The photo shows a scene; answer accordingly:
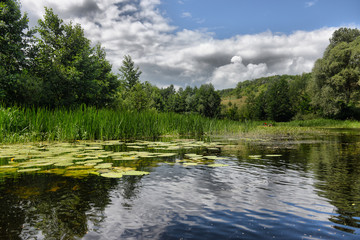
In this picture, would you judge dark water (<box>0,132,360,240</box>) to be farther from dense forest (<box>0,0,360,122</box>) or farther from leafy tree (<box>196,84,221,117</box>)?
leafy tree (<box>196,84,221,117</box>)

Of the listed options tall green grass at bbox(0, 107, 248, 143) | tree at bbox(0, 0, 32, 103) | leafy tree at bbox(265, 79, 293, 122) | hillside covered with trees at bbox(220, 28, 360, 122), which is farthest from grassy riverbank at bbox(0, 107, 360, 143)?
leafy tree at bbox(265, 79, 293, 122)

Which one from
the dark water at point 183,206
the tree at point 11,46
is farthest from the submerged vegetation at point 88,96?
the dark water at point 183,206

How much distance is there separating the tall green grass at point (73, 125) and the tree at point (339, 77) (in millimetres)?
32709

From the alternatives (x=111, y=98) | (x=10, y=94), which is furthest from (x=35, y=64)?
(x=111, y=98)

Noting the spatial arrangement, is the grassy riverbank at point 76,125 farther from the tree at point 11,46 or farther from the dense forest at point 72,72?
the tree at point 11,46

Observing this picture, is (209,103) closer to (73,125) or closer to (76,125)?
(76,125)

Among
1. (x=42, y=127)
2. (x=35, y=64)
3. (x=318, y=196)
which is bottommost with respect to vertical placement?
(x=318, y=196)

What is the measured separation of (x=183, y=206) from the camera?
239 centimetres

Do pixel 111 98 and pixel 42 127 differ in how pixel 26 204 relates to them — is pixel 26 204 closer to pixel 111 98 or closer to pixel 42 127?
pixel 42 127

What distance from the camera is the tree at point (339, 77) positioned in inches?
1286

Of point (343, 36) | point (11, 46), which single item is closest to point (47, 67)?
point (11, 46)

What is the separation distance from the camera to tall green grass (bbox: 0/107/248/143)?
26.4ft

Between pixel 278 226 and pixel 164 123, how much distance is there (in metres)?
11.0

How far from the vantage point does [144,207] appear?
7.68 feet
